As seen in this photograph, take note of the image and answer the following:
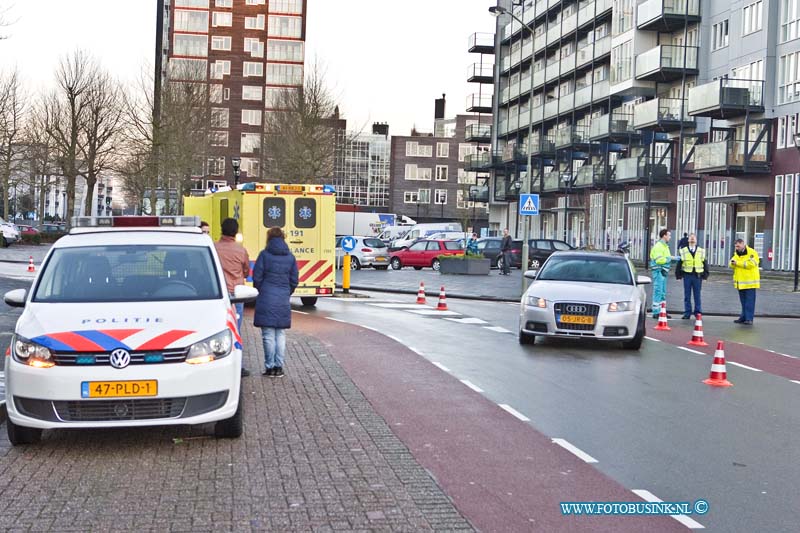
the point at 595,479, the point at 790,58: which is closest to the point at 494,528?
the point at 595,479

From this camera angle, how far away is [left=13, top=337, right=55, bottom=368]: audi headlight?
7.21 meters

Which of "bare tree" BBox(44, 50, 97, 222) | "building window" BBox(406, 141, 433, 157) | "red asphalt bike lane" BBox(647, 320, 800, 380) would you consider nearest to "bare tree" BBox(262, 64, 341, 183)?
"bare tree" BBox(44, 50, 97, 222)

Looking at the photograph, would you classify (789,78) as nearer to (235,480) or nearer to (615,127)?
(615,127)

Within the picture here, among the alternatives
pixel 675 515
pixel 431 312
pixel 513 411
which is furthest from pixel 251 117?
pixel 675 515

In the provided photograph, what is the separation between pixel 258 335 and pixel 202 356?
8259 mm

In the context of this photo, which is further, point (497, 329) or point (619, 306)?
point (497, 329)

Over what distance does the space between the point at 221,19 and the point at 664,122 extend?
2691 inches

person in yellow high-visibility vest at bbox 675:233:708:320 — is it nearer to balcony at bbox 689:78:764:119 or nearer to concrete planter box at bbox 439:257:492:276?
concrete planter box at bbox 439:257:492:276

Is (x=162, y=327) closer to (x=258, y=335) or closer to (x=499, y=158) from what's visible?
(x=258, y=335)

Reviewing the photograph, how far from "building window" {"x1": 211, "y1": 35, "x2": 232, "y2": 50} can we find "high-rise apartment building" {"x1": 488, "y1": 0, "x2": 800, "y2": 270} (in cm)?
4186

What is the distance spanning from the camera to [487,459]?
745 centimetres

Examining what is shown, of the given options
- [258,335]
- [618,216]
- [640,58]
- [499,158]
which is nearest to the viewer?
[258,335]

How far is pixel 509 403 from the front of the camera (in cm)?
1004

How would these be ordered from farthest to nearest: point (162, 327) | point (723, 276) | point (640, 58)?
point (640, 58) < point (723, 276) < point (162, 327)
